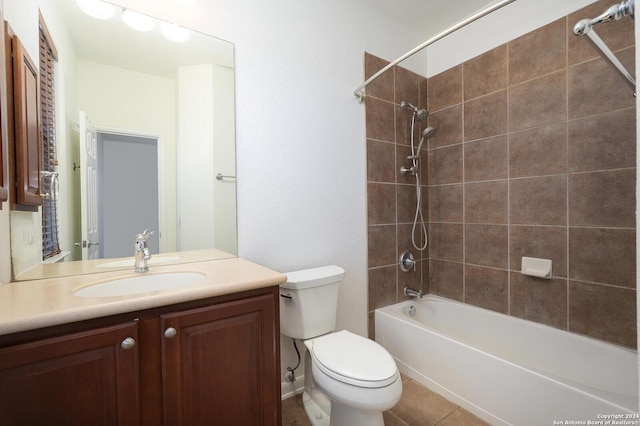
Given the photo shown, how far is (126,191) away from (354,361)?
4.25ft

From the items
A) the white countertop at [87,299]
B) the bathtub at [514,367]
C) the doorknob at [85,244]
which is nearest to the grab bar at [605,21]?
the bathtub at [514,367]

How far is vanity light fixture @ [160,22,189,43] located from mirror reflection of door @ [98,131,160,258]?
525 mm

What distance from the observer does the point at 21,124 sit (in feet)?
3.19

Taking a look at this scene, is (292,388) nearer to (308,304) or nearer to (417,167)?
(308,304)

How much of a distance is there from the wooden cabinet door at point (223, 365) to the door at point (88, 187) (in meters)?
0.69

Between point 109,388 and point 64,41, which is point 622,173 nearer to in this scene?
point 109,388

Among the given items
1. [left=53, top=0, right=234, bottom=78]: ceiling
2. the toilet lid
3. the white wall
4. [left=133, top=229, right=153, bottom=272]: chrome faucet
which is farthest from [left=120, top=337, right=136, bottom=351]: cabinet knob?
the white wall

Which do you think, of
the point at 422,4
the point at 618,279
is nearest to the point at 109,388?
the point at 618,279

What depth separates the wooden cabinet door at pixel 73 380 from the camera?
668mm

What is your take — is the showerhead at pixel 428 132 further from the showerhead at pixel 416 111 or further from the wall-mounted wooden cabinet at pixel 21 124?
the wall-mounted wooden cabinet at pixel 21 124

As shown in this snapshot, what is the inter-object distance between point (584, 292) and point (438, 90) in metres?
1.73

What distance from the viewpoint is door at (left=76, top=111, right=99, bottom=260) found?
1207 millimetres

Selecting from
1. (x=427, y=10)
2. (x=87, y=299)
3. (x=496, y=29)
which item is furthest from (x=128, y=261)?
(x=496, y=29)

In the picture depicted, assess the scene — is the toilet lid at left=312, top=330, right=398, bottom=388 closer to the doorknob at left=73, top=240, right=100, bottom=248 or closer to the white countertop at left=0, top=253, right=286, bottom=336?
the white countertop at left=0, top=253, right=286, bottom=336
